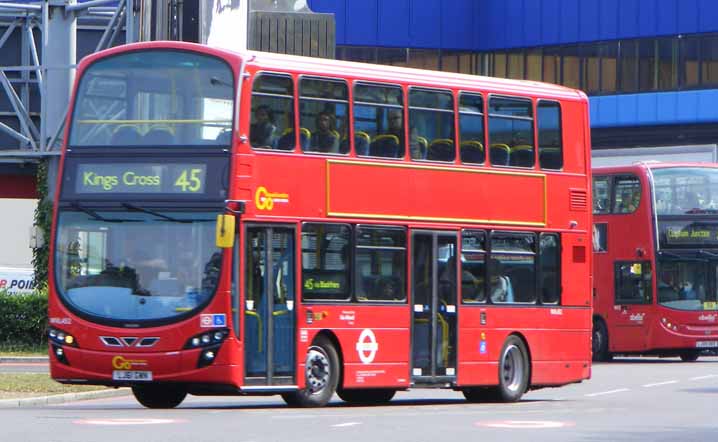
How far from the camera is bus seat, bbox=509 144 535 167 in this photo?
81.3 feet

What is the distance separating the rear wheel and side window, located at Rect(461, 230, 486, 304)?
939mm

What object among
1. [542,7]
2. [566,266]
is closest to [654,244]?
[566,266]

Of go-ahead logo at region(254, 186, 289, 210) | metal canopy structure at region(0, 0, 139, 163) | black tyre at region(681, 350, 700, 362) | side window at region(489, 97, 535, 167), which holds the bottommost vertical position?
black tyre at region(681, 350, 700, 362)

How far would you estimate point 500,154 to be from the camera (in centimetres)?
2455

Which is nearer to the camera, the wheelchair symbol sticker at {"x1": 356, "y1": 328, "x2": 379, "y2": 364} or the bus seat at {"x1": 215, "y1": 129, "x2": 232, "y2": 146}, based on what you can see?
the bus seat at {"x1": 215, "y1": 129, "x2": 232, "y2": 146}

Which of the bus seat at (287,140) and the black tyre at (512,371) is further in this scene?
the black tyre at (512,371)

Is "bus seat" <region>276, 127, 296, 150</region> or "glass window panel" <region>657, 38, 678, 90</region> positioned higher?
"glass window panel" <region>657, 38, 678, 90</region>

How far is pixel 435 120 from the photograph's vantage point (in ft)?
77.0

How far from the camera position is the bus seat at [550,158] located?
25250 mm

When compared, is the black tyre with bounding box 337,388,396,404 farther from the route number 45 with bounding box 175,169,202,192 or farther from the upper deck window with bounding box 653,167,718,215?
the upper deck window with bounding box 653,167,718,215

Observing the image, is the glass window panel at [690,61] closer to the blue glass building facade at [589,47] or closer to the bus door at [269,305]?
the blue glass building facade at [589,47]

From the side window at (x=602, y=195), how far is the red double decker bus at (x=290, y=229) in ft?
54.4

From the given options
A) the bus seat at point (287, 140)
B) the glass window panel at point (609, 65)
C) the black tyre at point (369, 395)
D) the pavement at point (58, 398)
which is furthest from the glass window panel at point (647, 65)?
the bus seat at point (287, 140)

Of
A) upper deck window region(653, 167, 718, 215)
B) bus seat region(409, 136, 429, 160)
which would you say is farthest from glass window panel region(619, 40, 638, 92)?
bus seat region(409, 136, 429, 160)
